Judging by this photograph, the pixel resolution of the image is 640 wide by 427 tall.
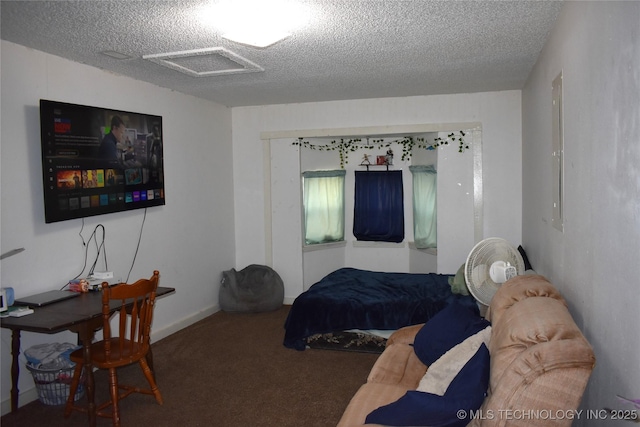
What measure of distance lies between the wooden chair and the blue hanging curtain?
386 cm

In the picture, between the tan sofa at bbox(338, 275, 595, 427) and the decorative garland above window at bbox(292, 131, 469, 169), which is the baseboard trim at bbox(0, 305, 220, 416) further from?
the tan sofa at bbox(338, 275, 595, 427)

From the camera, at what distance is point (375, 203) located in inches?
271

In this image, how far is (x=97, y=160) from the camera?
13.3 feet

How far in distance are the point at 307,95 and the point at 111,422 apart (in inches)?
146

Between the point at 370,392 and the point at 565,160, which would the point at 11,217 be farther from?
the point at 565,160

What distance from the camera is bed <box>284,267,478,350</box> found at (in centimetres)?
447

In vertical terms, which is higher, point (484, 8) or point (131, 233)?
point (484, 8)

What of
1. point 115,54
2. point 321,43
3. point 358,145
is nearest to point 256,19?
point 321,43

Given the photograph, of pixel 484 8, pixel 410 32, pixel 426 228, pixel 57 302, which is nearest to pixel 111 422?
pixel 57 302

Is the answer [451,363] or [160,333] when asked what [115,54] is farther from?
[451,363]

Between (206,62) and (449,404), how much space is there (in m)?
3.11

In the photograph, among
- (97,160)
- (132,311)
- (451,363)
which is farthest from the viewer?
(97,160)

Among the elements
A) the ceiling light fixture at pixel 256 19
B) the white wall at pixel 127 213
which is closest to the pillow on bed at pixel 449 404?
the ceiling light fixture at pixel 256 19

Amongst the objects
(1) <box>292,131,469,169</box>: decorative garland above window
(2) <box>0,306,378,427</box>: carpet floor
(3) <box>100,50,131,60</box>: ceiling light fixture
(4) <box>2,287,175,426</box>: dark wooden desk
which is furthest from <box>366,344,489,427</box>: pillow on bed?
(1) <box>292,131,469,169</box>: decorative garland above window
